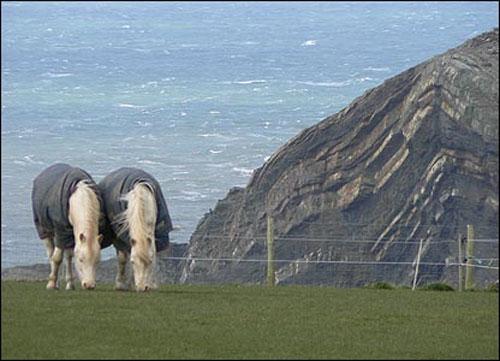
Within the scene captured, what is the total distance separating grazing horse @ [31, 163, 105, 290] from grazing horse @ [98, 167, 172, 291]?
0.21 m

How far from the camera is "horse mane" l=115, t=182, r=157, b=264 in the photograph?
1677 centimetres

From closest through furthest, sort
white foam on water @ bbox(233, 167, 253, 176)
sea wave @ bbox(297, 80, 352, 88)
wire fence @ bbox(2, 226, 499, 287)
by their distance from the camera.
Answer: wire fence @ bbox(2, 226, 499, 287), white foam on water @ bbox(233, 167, 253, 176), sea wave @ bbox(297, 80, 352, 88)

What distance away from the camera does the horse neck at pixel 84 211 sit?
54.5 ft

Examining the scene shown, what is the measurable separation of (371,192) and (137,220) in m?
13.8

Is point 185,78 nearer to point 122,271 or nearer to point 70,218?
point 122,271

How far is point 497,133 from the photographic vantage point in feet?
43.4

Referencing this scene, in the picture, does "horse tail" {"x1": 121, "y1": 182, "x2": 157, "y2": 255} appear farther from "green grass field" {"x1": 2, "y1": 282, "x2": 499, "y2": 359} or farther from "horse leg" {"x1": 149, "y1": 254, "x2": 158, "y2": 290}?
"green grass field" {"x1": 2, "y1": 282, "x2": 499, "y2": 359}

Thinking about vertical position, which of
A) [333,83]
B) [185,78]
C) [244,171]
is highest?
[185,78]

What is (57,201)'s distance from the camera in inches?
672

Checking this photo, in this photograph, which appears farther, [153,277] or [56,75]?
[56,75]

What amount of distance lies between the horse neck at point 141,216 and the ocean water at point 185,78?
334 inches

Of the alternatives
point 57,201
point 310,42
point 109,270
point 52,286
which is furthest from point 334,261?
point 310,42

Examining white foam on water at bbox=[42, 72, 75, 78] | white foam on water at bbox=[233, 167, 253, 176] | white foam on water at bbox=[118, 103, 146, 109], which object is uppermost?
white foam on water at bbox=[42, 72, 75, 78]

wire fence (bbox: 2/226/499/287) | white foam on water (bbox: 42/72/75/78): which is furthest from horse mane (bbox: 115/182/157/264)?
white foam on water (bbox: 42/72/75/78)
